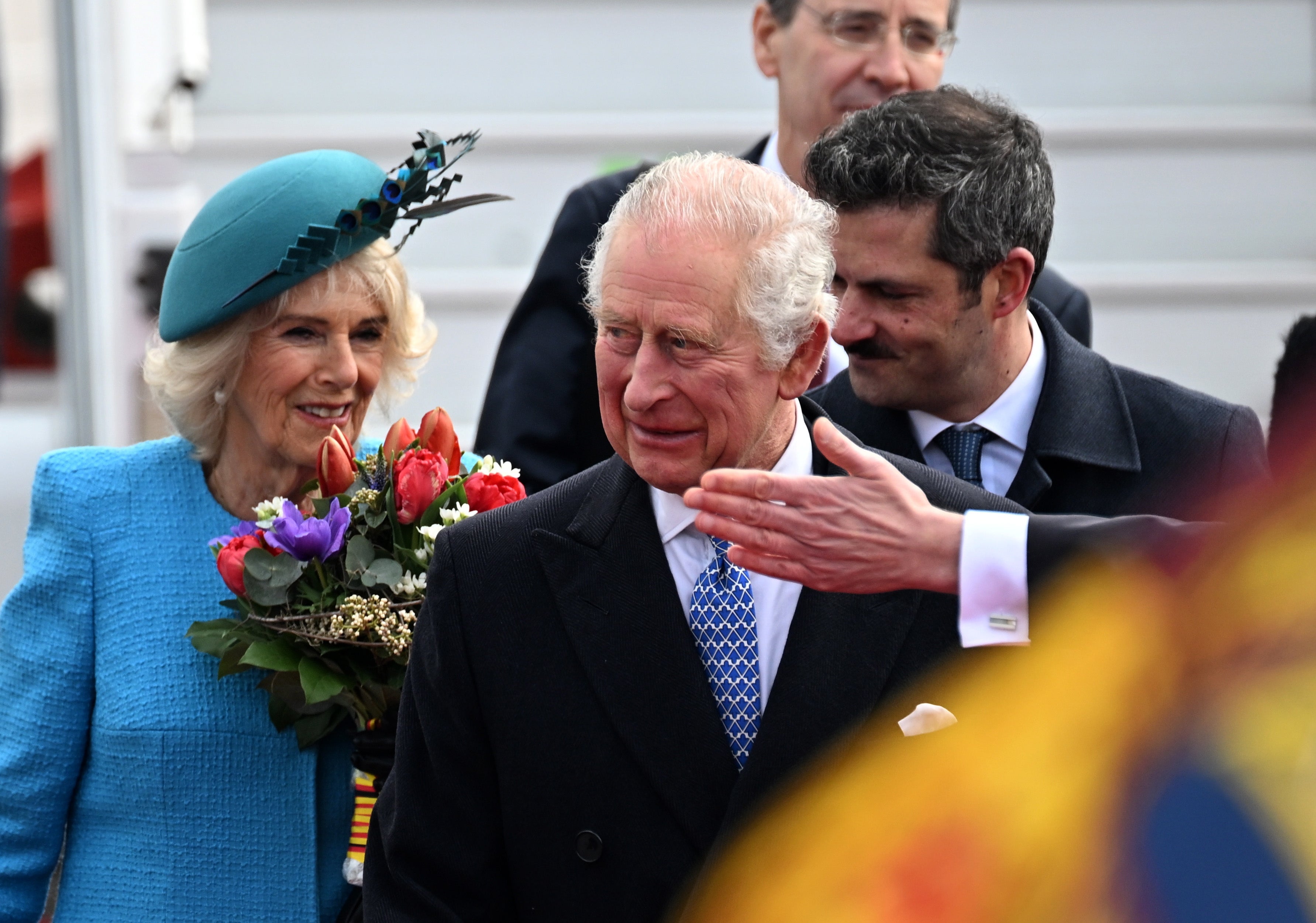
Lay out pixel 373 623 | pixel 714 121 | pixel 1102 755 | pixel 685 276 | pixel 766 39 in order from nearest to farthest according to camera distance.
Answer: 1. pixel 1102 755
2. pixel 685 276
3. pixel 373 623
4. pixel 766 39
5. pixel 714 121

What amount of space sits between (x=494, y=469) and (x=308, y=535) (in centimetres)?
37

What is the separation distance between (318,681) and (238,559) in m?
0.24

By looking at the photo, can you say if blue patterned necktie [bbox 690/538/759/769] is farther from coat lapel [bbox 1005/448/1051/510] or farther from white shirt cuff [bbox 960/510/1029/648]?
coat lapel [bbox 1005/448/1051/510]

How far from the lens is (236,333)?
2.90 m

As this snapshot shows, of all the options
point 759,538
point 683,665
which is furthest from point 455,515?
point 759,538

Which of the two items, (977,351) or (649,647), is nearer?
(649,647)

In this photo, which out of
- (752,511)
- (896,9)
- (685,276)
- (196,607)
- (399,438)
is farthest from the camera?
(896,9)

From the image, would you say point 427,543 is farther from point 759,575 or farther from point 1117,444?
point 1117,444

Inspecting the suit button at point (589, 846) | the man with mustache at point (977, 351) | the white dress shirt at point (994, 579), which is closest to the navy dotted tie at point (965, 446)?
the man with mustache at point (977, 351)

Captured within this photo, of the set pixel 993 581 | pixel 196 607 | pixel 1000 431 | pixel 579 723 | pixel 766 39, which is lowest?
pixel 196 607

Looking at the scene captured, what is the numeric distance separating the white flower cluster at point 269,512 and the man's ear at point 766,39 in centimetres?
177

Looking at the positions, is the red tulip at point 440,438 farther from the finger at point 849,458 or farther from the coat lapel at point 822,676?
the finger at point 849,458

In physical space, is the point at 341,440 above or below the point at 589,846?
above

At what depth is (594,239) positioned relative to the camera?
353cm
